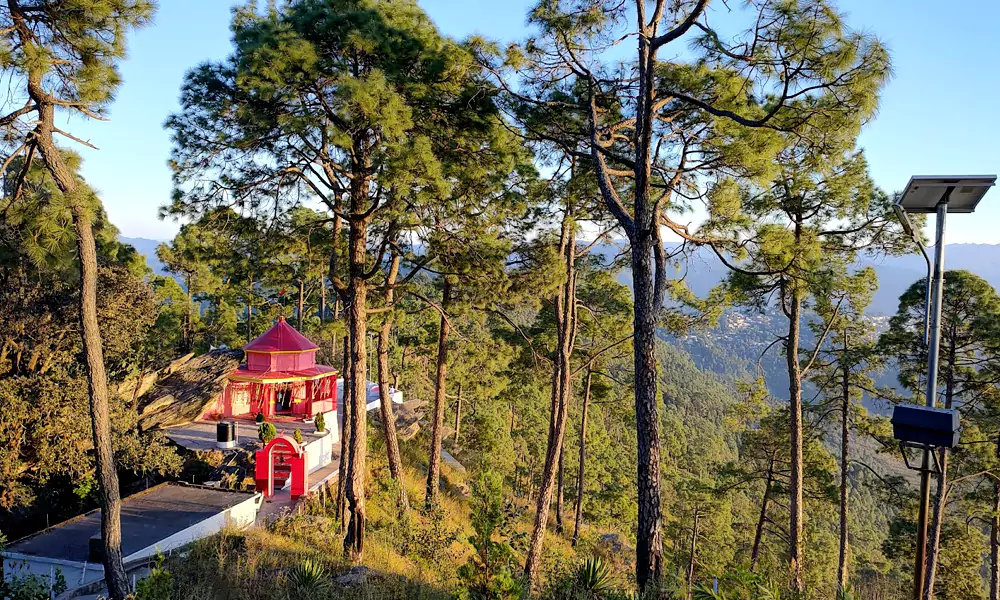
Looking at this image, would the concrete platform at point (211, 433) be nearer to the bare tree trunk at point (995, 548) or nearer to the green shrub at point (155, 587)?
the green shrub at point (155, 587)

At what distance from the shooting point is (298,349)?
57.5ft

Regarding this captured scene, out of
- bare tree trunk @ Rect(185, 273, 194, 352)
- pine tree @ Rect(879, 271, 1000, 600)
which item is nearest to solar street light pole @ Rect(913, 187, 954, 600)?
pine tree @ Rect(879, 271, 1000, 600)

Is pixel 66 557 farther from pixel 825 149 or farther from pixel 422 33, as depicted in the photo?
pixel 825 149

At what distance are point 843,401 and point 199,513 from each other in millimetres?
16552

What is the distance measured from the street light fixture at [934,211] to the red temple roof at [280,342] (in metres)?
16.8

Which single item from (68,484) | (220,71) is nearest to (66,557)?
(68,484)

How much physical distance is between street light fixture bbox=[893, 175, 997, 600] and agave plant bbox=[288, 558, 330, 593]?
612 centimetres

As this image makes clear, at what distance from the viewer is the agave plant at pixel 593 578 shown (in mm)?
5488

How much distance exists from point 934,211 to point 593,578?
5.23 m

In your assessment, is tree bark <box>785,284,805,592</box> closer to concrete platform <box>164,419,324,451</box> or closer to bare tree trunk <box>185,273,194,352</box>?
concrete platform <box>164,419,324,451</box>

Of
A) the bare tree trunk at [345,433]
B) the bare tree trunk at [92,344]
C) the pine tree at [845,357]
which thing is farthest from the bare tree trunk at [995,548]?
the bare tree trunk at [92,344]

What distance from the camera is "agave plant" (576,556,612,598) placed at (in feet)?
18.0

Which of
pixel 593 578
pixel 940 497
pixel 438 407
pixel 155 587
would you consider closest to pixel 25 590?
pixel 155 587

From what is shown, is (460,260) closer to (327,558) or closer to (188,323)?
(327,558)
